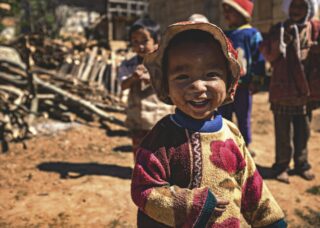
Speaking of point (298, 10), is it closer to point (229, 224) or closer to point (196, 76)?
point (196, 76)

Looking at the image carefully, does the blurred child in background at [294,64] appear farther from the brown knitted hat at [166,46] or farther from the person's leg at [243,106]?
the brown knitted hat at [166,46]

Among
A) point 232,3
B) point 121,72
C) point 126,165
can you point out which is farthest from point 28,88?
point 232,3

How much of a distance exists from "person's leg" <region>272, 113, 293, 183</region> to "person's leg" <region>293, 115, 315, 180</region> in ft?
0.41

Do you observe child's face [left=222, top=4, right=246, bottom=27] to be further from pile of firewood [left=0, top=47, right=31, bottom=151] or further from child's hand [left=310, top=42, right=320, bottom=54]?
pile of firewood [left=0, top=47, right=31, bottom=151]

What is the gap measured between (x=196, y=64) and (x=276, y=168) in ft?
10.8

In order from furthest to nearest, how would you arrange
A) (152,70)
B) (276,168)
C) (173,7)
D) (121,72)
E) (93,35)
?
1. (93,35)
2. (173,7)
3. (276,168)
4. (121,72)
5. (152,70)

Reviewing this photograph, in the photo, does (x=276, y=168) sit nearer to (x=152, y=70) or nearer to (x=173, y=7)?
(x=152, y=70)

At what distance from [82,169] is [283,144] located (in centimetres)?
267

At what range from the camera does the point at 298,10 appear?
3.72 metres

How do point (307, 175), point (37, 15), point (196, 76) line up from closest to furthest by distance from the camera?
1. point (196, 76)
2. point (307, 175)
3. point (37, 15)

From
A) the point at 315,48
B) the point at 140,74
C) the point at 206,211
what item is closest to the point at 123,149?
the point at 140,74

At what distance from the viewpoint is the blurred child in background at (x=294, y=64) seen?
3.76m

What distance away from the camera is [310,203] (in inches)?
146

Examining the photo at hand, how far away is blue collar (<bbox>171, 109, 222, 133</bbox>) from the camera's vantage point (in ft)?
5.11
